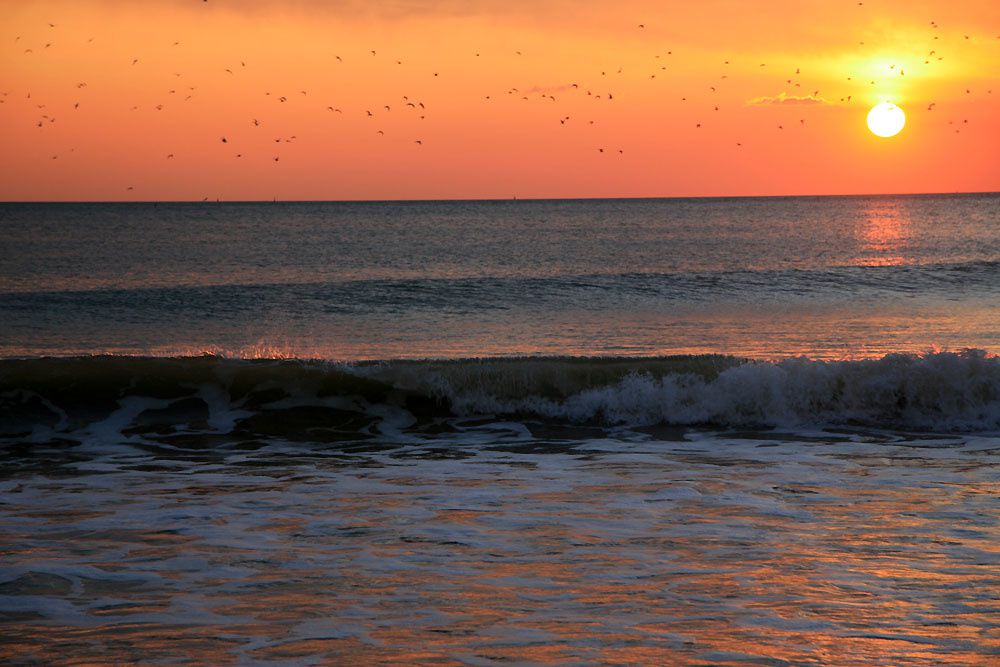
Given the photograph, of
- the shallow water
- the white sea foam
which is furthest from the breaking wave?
the shallow water

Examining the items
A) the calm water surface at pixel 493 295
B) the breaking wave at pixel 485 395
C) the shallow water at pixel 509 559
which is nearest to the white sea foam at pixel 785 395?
the breaking wave at pixel 485 395

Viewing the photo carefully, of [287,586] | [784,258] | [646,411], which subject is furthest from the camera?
[784,258]

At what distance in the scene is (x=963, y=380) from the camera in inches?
640

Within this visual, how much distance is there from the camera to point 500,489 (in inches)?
420

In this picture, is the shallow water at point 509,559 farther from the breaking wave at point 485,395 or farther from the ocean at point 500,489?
the breaking wave at point 485,395

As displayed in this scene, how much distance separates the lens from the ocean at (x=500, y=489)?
6.52 metres

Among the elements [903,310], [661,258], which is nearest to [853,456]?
[903,310]

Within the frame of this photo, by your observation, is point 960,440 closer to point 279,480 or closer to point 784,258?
point 279,480

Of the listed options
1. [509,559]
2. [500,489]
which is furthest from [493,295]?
[509,559]

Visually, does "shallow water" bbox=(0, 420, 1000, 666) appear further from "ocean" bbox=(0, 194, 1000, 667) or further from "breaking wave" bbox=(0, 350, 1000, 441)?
"breaking wave" bbox=(0, 350, 1000, 441)

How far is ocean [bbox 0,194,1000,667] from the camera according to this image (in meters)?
6.52

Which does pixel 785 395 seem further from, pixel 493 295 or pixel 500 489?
pixel 493 295

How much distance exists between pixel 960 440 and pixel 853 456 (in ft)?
7.69

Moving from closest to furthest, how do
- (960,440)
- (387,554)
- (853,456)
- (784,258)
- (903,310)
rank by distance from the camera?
1. (387,554)
2. (853,456)
3. (960,440)
4. (903,310)
5. (784,258)
